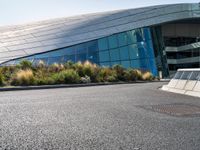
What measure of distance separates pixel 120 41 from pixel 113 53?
1.87m

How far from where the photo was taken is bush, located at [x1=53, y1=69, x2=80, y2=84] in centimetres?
1966

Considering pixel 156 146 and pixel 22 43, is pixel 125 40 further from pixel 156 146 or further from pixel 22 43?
pixel 156 146

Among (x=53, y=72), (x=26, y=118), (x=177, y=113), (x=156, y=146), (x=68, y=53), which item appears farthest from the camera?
(x=68, y=53)

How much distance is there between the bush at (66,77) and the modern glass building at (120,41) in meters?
13.7

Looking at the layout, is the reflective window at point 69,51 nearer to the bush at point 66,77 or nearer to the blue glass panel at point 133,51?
the blue glass panel at point 133,51

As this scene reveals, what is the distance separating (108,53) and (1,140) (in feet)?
104

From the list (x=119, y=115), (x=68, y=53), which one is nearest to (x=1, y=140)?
(x=119, y=115)

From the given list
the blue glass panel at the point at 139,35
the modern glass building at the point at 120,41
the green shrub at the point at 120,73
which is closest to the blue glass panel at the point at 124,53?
the modern glass building at the point at 120,41

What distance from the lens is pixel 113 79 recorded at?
75.7 ft

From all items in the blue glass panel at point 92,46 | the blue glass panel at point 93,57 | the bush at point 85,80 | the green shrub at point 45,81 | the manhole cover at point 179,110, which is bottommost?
the manhole cover at point 179,110

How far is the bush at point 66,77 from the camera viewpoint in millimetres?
19656

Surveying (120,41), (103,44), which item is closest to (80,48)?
(103,44)

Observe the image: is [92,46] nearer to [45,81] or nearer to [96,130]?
[45,81]

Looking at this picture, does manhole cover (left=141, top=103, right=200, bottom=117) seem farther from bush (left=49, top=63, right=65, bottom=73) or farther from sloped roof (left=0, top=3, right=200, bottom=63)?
sloped roof (left=0, top=3, right=200, bottom=63)
